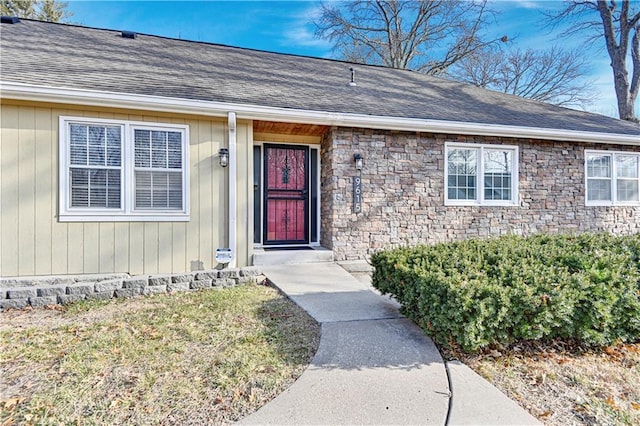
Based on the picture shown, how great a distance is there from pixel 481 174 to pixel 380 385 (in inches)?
230

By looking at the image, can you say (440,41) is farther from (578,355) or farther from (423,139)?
(578,355)

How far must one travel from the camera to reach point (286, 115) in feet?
18.1

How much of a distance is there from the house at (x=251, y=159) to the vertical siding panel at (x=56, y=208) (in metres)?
0.02

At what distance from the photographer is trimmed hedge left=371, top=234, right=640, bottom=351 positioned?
8.38ft

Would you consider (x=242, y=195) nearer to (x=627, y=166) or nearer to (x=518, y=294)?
(x=518, y=294)

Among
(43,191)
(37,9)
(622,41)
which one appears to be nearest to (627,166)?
(622,41)

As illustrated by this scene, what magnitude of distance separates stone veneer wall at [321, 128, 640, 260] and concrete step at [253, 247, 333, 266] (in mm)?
249

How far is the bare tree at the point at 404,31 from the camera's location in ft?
55.0

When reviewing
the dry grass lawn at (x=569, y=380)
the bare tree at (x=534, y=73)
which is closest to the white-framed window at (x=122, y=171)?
the dry grass lawn at (x=569, y=380)

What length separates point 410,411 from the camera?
79.9 inches

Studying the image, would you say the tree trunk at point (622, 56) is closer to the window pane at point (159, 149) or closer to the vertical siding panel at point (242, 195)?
the vertical siding panel at point (242, 195)

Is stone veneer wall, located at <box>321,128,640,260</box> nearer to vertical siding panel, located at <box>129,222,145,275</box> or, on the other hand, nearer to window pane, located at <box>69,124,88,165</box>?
vertical siding panel, located at <box>129,222,145,275</box>

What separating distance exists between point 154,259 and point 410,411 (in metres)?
4.39

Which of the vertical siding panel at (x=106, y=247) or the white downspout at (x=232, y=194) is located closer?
the vertical siding panel at (x=106, y=247)
